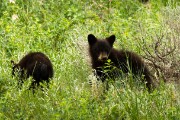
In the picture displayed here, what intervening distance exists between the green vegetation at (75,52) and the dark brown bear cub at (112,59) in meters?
0.24

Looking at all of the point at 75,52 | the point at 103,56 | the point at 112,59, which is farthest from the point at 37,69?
the point at 75,52

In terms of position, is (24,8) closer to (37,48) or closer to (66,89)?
(37,48)

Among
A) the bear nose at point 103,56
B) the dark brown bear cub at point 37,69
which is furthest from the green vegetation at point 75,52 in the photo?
the bear nose at point 103,56

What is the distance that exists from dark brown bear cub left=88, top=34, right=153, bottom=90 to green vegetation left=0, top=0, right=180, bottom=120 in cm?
24

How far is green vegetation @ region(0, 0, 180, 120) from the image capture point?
8.41 m

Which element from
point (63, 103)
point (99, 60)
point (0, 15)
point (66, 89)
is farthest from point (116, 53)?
point (0, 15)

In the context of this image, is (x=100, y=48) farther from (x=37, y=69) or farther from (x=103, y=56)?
(x=37, y=69)

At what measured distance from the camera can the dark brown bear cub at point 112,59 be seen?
1052 cm

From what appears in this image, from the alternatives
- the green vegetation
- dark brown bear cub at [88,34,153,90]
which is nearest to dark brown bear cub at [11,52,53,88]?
the green vegetation

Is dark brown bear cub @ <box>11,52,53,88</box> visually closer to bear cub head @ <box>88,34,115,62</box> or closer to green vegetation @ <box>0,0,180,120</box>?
green vegetation @ <box>0,0,180,120</box>

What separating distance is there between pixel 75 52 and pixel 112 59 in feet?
4.95

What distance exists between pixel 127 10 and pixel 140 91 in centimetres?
838

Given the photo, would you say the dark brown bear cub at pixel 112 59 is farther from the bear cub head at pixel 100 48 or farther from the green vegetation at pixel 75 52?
the green vegetation at pixel 75 52

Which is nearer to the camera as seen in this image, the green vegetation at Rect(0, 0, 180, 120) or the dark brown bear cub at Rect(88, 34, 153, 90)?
the green vegetation at Rect(0, 0, 180, 120)
